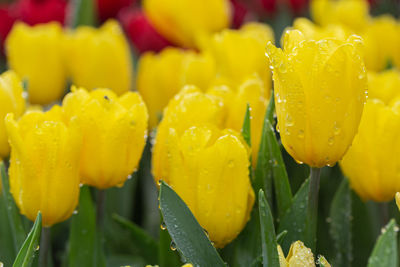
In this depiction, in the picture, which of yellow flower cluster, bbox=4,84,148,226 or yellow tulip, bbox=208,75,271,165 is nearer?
yellow flower cluster, bbox=4,84,148,226

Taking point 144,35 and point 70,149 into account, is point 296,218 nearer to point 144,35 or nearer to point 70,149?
point 70,149

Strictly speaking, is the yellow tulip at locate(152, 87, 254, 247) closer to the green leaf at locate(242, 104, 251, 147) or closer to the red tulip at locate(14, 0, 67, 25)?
the green leaf at locate(242, 104, 251, 147)

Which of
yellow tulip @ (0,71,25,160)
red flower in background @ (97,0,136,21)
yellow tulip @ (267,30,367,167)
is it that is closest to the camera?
yellow tulip @ (267,30,367,167)

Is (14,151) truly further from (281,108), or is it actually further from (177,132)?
(281,108)

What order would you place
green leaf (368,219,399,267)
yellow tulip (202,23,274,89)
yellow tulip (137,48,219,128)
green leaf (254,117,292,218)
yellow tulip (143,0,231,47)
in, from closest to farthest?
green leaf (368,219,399,267)
green leaf (254,117,292,218)
yellow tulip (202,23,274,89)
yellow tulip (137,48,219,128)
yellow tulip (143,0,231,47)

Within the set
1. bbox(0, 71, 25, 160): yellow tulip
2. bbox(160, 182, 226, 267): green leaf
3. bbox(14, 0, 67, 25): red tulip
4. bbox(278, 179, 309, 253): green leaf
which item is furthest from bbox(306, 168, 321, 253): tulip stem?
bbox(14, 0, 67, 25): red tulip

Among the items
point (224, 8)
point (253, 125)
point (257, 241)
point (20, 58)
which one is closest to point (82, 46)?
point (20, 58)

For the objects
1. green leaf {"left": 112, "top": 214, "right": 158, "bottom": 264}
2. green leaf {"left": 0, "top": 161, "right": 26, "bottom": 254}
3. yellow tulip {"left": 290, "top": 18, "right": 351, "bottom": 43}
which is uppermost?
yellow tulip {"left": 290, "top": 18, "right": 351, "bottom": 43}

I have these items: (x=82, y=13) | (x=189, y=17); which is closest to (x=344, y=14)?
(x=189, y=17)
